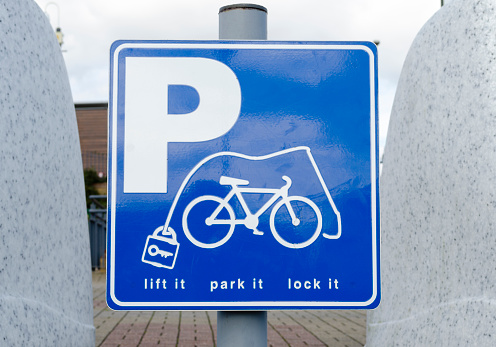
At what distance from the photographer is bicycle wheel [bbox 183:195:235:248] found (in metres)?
1.37

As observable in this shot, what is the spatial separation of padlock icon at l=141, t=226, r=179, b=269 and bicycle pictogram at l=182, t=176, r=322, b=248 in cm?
4

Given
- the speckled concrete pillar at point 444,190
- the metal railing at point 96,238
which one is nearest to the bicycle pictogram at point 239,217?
the speckled concrete pillar at point 444,190

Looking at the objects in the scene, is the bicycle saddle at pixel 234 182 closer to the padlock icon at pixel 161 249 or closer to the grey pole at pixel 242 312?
the padlock icon at pixel 161 249

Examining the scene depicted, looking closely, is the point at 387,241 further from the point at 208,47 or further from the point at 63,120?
the point at 208,47

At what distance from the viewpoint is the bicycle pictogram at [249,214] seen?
4.50ft

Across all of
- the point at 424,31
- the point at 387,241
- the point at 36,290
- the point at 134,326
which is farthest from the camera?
the point at 134,326

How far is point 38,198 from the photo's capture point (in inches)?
106

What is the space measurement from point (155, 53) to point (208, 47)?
0.39ft

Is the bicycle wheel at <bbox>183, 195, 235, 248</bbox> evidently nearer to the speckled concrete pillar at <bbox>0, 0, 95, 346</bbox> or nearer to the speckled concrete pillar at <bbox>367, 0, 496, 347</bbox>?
the speckled concrete pillar at <bbox>0, 0, 95, 346</bbox>

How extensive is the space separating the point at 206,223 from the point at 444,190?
2.07 meters

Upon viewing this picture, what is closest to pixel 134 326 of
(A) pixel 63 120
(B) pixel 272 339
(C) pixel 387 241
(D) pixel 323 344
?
(B) pixel 272 339

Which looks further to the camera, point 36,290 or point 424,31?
point 424,31

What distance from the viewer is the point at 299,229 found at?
1.39 m

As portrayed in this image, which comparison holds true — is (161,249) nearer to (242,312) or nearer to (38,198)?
(242,312)
